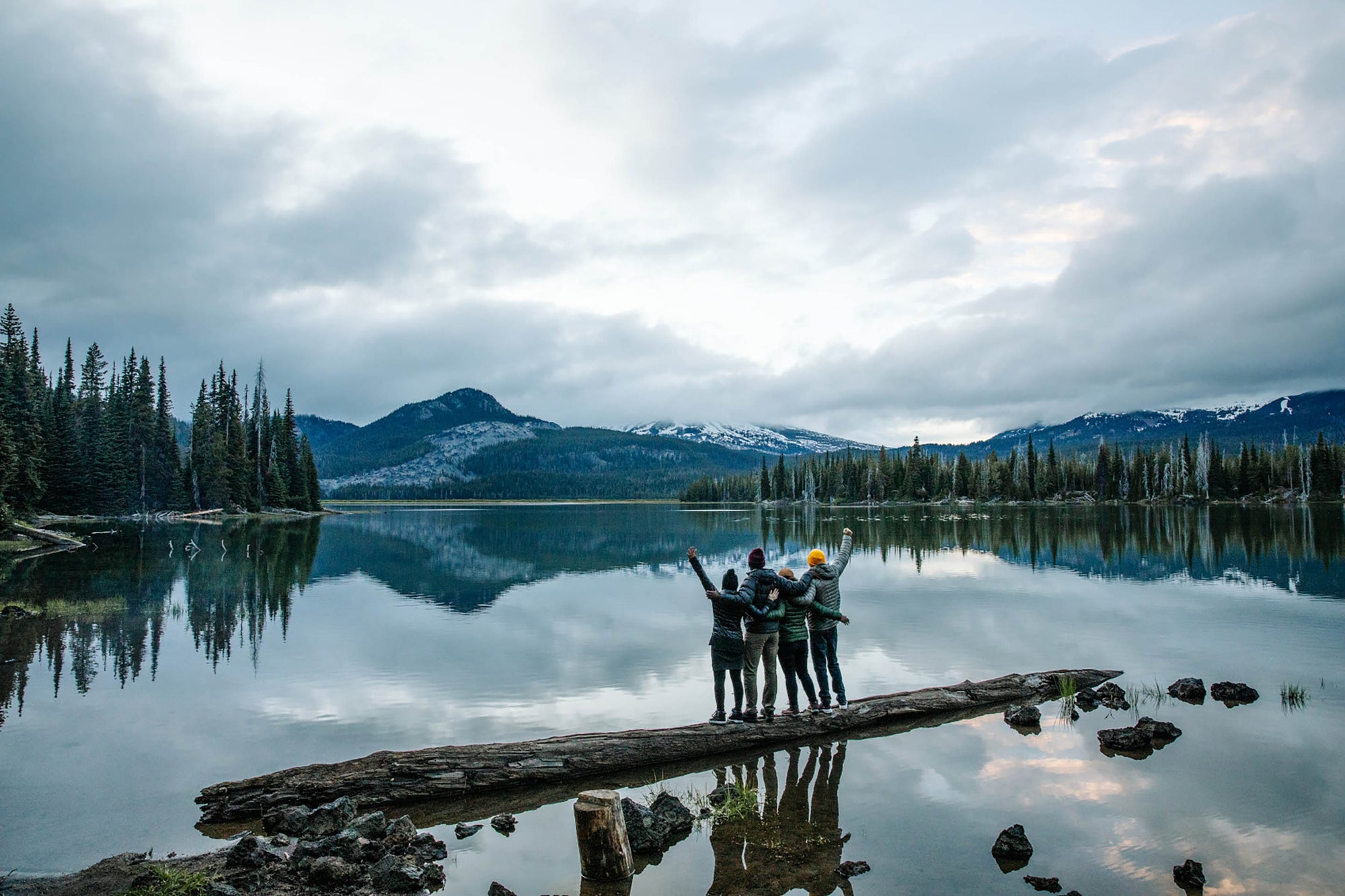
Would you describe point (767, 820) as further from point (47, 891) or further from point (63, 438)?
point (63, 438)

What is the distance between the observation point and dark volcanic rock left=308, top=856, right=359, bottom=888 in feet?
25.3

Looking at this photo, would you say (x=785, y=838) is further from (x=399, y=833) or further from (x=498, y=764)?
(x=399, y=833)

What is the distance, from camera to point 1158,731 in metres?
12.3

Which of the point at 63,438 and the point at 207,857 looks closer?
the point at 207,857

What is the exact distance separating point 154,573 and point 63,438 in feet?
184

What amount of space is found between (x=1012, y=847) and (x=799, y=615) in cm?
481

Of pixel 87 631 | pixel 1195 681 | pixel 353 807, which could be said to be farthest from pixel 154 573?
pixel 1195 681

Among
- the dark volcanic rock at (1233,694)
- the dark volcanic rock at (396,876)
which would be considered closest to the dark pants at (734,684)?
the dark volcanic rock at (396,876)

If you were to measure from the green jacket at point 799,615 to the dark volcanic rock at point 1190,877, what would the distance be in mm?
5652

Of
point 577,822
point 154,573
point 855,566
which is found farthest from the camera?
point 855,566

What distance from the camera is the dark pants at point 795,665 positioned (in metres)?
12.8

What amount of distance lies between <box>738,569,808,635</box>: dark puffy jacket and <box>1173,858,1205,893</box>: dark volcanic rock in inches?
227

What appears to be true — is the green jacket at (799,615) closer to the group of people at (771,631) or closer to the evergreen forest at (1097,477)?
the group of people at (771,631)

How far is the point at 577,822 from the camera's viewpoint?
8031mm
